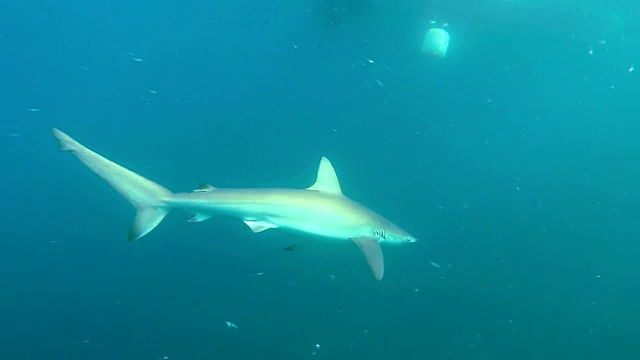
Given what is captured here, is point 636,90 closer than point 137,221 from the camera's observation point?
No

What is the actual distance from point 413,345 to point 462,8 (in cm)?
1221

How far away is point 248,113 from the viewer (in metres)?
17.3

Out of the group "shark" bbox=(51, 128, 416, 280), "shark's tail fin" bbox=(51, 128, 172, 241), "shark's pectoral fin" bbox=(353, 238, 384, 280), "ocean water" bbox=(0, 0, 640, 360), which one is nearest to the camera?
"shark" bbox=(51, 128, 416, 280)

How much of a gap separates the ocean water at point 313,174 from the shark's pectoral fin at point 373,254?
499 cm

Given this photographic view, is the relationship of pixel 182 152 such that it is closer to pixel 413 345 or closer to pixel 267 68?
pixel 267 68

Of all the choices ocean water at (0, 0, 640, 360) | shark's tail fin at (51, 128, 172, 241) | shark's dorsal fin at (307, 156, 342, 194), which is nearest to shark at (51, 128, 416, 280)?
shark's tail fin at (51, 128, 172, 241)

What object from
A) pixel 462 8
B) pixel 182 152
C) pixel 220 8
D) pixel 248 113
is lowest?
pixel 182 152

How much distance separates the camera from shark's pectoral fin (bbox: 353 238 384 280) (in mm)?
6977

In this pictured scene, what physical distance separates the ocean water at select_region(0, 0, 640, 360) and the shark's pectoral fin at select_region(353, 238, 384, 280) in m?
4.99

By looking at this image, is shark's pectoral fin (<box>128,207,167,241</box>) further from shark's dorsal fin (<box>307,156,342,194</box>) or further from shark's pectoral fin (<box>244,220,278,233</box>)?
shark's dorsal fin (<box>307,156,342,194</box>)

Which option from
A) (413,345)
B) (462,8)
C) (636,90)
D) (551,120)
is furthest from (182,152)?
(636,90)

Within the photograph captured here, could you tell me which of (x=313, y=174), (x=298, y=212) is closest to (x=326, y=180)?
(x=298, y=212)

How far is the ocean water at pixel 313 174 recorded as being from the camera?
12.9 m

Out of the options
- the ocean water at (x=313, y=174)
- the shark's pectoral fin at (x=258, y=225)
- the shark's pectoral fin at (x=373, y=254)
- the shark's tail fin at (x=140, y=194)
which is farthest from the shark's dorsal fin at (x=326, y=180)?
the ocean water at (x=313, y=174)
